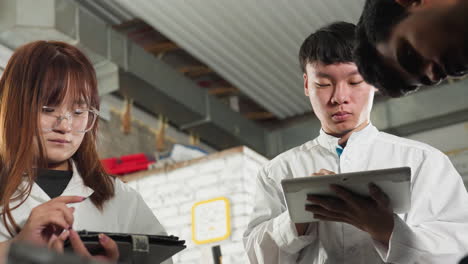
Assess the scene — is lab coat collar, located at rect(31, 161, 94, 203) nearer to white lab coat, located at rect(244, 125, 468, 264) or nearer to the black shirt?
the black shirt

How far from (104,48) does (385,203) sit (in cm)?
304

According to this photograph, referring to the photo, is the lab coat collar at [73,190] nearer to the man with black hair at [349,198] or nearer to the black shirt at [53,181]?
the black shirt at [53,181]

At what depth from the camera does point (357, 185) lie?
1.41 metres

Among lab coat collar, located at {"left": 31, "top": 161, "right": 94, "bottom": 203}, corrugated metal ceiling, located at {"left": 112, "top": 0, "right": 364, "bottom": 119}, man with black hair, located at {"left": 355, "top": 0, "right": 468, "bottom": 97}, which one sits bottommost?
lab coat collar, located at {"left": 31, "top": 161, "right": 94, "bottom": 203}

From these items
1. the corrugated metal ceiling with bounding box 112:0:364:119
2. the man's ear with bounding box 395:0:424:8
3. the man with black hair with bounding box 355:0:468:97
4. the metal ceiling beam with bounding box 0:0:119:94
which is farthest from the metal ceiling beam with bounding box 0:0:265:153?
the man's ear with bounding box 395:0:424:8

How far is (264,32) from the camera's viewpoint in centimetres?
429

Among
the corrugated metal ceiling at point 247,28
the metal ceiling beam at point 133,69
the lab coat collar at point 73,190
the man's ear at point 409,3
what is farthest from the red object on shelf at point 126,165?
the man's ear at point 409,3

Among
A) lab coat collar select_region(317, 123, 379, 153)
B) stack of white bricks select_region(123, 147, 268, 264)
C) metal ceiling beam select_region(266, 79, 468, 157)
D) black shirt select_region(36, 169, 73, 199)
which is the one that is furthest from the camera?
metal ceiling beam select_region(266, 79, 468, 157)

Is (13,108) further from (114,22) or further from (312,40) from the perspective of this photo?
(114,22)

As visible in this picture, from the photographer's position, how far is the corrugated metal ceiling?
4.00m

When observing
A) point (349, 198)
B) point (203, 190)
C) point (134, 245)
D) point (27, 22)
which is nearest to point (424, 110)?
point (203, 190)

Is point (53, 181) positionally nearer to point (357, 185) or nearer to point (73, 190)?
point (73, 190)

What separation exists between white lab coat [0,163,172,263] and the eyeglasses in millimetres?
134

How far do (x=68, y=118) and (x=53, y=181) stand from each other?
0.60ft
